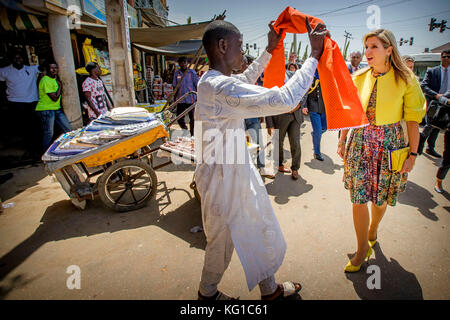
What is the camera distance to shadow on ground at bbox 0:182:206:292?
8.71 ft

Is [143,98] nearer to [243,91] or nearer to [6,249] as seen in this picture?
[6,249]

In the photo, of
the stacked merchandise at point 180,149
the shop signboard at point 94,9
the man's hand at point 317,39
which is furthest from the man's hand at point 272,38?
the shop signboard at point 94,9

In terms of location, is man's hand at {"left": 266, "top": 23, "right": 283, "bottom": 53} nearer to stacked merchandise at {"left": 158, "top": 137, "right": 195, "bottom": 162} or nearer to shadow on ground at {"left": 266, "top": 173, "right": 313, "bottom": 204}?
stacked merchandise at {"left": 158, "top": 137, "right": 195, "bottom": 162}

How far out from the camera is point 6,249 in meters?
2.63

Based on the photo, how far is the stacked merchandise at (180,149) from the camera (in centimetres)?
310

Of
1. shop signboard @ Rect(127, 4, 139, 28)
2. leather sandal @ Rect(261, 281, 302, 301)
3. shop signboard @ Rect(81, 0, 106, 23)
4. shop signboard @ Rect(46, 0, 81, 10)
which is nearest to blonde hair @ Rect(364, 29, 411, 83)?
leather sandal @ Rect(261, 281, 302, 301)

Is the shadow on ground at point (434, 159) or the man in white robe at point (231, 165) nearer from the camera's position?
the man in white robe at point (231, 165)

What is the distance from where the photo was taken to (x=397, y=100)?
1.96 metres

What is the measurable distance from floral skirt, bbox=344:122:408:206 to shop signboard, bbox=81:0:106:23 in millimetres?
8443

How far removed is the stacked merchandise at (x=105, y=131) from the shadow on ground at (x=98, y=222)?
0.89 metres

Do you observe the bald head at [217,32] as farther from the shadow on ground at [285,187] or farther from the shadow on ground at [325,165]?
the shadow on ground at [325,165]

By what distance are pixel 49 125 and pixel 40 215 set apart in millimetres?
2927

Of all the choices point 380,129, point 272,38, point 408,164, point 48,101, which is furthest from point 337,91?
point 48,101
